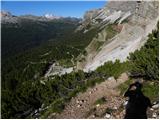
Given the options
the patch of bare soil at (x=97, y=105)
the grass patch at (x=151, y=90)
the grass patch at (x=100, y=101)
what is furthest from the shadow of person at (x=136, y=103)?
the grass patch at (x=100, y=101)

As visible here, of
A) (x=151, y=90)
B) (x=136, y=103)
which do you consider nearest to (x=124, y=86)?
(x=151, y=90)

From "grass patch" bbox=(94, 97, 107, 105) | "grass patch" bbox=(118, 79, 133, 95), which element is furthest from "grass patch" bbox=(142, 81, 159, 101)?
"grass patch" bbox=(94, 97, 107, 105)

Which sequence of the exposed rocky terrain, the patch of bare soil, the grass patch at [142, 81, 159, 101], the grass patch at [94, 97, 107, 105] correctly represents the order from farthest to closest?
the grass patch at [94, 97, 107, 105]
the grass patch at [142, 81, 159, 101]
the patch of bare soil
the exposed rocky terrain

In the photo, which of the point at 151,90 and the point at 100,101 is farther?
the point at 100,101

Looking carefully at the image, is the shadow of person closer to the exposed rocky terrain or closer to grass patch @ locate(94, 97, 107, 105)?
the exposed rocky terrain

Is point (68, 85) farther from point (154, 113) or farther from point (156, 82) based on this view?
point (154, 113)

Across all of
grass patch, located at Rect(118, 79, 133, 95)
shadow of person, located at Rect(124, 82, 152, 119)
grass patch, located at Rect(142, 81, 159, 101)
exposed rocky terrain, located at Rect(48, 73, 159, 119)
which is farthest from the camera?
grass patch, located at Rect(118, 79, 133, 95)

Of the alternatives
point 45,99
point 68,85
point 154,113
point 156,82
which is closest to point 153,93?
point 156,82

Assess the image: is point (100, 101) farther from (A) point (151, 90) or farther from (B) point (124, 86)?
(A) point (151, 90)

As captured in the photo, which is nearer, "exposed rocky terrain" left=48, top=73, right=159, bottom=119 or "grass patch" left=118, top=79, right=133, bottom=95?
→ "exposed rocky terrain" left=48, top=73, right=159, bottom=119
